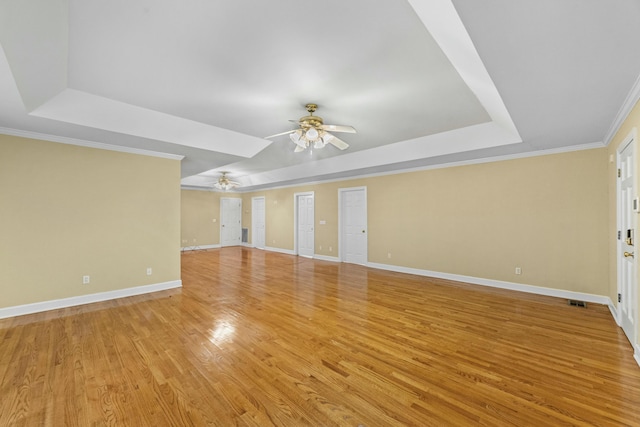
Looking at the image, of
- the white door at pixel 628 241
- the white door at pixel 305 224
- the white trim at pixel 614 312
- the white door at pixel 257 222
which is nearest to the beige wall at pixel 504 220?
the white trim at pixel 614 312

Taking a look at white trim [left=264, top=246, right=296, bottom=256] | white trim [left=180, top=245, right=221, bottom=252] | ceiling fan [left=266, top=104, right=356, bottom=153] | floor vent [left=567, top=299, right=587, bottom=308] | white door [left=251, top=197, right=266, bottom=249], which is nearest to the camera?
ceiling fan [left=266, top=104, right=356, bottom=153]

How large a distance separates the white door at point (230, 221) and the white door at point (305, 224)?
3559mm

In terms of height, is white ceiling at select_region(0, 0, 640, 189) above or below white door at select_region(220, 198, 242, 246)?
above

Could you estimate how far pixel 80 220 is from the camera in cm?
394

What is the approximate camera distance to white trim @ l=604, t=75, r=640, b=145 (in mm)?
2154

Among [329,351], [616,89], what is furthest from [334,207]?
[616,89]

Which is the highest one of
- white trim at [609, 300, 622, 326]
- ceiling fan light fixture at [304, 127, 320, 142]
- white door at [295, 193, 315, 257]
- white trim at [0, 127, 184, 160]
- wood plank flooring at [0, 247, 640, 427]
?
white trim at [0, 127, 184, 160]

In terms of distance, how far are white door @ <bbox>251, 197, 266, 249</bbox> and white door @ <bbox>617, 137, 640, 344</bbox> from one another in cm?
891

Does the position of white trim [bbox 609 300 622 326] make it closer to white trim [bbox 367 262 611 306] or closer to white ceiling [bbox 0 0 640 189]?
white trim [bbox 367 262 611 306]

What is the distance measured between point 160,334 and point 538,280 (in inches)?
222

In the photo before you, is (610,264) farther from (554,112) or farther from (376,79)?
(376,79)

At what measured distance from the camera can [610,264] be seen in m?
3.66

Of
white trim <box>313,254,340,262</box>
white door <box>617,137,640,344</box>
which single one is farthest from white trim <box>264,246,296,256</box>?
white door <box>617,137,640,344</box>

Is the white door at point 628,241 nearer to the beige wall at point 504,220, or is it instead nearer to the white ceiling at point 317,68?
the white ceiling at point 317,68
